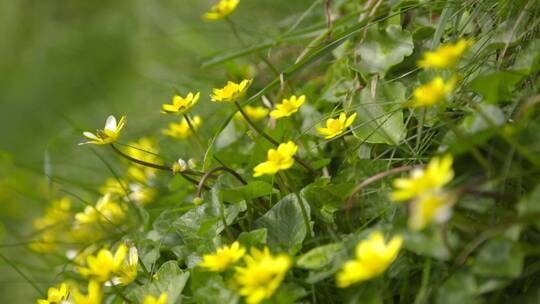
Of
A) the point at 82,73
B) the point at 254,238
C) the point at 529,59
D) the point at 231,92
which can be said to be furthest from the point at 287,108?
the point at 82,73

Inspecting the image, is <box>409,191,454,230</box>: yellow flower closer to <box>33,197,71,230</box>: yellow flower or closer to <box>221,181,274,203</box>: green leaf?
<box>221,181,274,203</box>: green leaf

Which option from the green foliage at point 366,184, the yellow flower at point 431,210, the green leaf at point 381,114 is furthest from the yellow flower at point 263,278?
the green leaf at point 381,114

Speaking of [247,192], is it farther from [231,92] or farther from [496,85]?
[496,85]

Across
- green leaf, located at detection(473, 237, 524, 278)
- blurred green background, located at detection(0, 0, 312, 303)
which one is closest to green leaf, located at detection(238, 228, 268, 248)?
green leaf, located at detection(473, 237, 524, 278)

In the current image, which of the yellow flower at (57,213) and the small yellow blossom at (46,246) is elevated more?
the yellow flower at (57,213)

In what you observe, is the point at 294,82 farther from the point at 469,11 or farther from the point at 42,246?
the point at 42,246

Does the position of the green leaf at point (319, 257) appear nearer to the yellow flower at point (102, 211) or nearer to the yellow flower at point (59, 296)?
the yellow flower at point (59, 296)

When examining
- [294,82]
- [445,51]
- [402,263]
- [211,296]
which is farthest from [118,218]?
[445,51]
